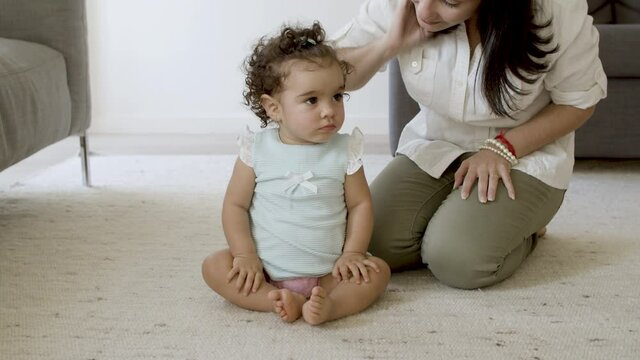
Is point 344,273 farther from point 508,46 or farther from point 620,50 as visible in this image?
point 620,50

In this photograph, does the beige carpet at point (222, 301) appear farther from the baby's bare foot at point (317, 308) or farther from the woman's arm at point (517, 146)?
the woman's arm at point (517, 146)

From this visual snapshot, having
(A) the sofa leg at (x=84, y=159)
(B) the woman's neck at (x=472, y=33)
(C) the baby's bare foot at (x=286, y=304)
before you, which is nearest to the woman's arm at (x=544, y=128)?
(B) the woman's neck at (x=472, y=33)

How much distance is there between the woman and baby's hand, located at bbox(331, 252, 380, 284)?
149 millimetres

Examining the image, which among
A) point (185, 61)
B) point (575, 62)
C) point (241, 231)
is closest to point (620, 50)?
point (575, 62)

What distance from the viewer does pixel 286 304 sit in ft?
3.92

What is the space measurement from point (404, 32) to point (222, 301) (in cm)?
57

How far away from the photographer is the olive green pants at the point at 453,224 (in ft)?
4.43

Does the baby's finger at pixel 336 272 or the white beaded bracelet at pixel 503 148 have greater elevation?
the white beaded bracelet at pixel 503 148

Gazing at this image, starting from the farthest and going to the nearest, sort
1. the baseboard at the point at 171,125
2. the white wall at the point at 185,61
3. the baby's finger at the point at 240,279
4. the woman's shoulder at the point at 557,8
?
the baseboard at the point at 171,125
the white wall at the point at 185,61
the woman's shoulder at the point at 557,8
the baby's finger at the point at 240,279

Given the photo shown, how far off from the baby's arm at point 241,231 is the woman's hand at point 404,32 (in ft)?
1.16

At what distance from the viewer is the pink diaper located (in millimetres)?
1291

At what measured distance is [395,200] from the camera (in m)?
1.48

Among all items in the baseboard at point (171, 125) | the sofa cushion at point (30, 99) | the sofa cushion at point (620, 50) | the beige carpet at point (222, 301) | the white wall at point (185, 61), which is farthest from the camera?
the baseboard at point (171, 125)

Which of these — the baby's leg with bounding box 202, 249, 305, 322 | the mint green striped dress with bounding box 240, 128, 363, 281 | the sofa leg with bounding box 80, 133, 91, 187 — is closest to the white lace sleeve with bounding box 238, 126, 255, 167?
the mint green striped dress with bounding box 240, 128, 363, 281
